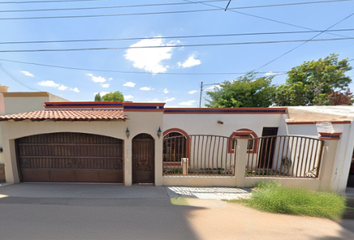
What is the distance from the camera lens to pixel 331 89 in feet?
44.5

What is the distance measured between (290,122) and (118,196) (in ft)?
28.3

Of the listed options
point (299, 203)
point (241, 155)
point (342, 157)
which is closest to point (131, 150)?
point (241, 155)

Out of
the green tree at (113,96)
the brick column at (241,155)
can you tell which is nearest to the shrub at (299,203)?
the brick column at (241,155)

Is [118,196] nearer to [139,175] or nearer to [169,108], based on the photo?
[139,175]

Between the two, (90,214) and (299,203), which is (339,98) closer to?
(299,203)

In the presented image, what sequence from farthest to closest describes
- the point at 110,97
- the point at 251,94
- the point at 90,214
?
the point at 110,97, the point at 251,94, the point at 90,214

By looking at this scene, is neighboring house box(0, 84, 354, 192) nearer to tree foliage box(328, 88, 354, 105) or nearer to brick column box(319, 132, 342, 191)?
brick column box(319, 132, 342, 191)

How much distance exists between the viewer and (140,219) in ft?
9.78

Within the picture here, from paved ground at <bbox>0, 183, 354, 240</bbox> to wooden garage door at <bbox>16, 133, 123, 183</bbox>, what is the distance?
885 mm

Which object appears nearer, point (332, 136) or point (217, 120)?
point (332, 136)

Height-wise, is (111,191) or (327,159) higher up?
(327,159)

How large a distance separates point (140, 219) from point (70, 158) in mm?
4100

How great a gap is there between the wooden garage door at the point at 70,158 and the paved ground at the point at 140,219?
2.90 ft

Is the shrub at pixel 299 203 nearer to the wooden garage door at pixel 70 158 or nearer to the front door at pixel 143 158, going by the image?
the front door at pixel 143 158
